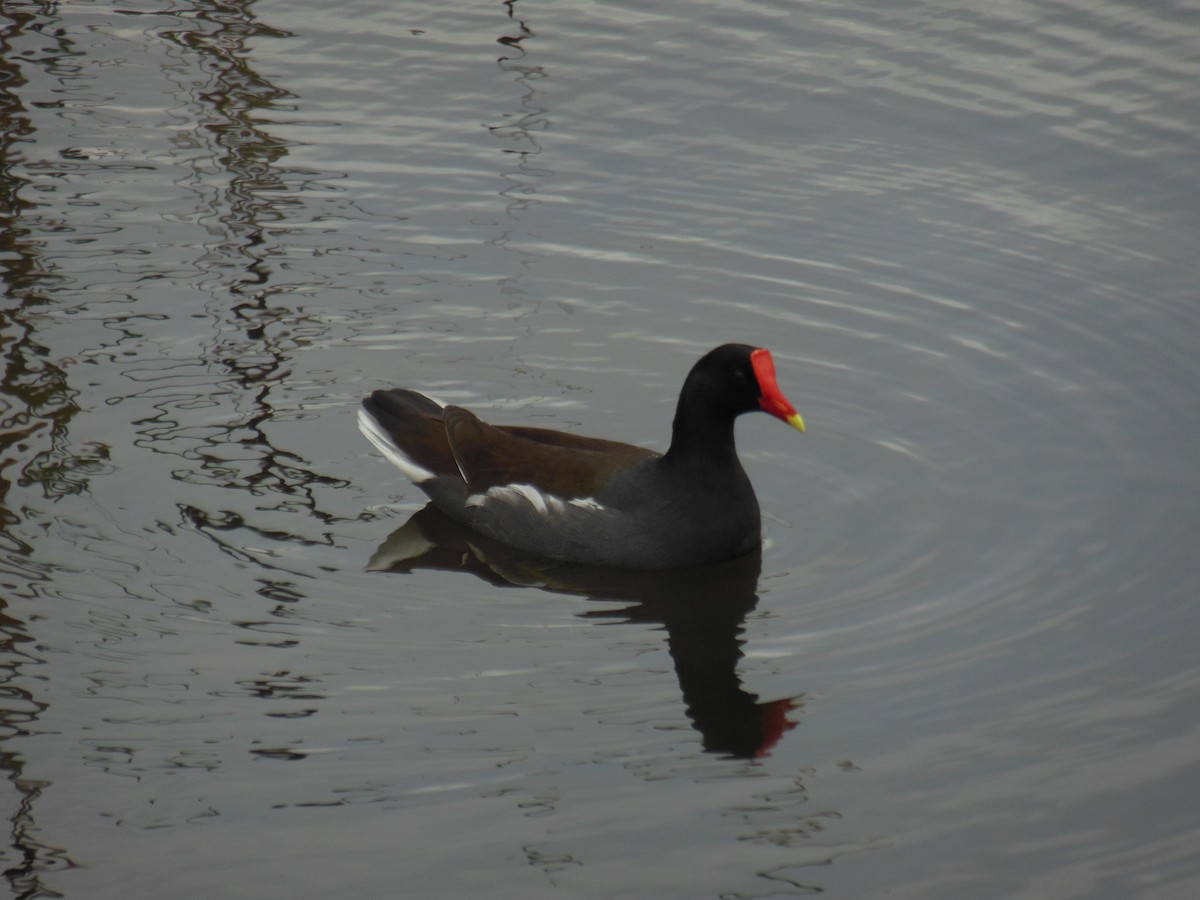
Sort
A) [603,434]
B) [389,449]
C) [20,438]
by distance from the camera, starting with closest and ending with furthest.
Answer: [20,438], [389,449], [603,434]

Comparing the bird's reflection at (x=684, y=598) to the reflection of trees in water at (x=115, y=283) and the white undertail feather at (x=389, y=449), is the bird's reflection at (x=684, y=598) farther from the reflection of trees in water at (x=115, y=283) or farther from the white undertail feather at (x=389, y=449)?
the reflection of trees in water at (x=115, y=283)

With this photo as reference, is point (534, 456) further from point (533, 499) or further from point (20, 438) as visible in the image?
point (20, 438)

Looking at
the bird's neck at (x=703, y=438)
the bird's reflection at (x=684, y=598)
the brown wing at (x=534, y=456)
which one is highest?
the bird's neck at (x=703, y=438)

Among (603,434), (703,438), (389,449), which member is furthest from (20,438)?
(703,438)

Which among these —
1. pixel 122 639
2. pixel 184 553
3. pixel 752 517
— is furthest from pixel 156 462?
pixel 752 517

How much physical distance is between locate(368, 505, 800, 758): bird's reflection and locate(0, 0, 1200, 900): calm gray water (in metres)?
0.02

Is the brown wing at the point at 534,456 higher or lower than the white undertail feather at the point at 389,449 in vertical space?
higher

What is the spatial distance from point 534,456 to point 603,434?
26.0 inches

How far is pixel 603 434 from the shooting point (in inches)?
328

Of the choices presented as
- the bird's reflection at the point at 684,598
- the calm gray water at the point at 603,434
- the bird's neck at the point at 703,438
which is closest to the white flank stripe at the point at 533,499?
the bird's reflection at the point at 684,598

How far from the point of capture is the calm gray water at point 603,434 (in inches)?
221

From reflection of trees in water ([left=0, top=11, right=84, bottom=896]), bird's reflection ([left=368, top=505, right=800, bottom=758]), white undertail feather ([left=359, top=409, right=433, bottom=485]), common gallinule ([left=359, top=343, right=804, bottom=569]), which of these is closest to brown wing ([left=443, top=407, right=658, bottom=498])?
common gallinule ([left=359, top=343, right=804, bottom=569])

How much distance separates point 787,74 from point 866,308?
9.09ft

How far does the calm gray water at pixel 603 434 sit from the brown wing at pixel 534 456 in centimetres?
41
